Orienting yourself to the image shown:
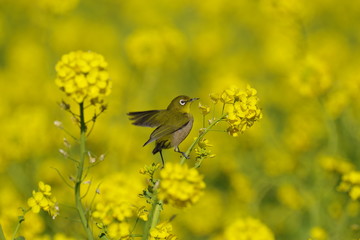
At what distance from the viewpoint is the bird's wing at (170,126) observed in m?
3.08

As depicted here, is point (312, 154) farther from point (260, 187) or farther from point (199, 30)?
point (199, 30)

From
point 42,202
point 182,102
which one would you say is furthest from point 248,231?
point 42,202

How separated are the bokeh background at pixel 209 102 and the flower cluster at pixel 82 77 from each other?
0.17 m

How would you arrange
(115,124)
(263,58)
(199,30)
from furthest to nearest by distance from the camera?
(199,30) → (263,58) → (115,124)

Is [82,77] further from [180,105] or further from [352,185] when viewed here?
[352,185]

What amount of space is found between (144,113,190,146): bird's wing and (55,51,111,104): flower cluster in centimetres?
39

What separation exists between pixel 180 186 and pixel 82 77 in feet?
1.99

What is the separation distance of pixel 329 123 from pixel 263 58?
228 inches

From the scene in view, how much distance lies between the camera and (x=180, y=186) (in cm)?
251

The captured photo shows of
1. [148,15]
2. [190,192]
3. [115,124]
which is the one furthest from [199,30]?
[190,192]

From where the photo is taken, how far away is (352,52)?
36.9ft

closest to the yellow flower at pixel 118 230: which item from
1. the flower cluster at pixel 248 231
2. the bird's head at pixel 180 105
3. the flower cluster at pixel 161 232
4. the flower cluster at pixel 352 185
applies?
the flower cluster at pixel 161 232

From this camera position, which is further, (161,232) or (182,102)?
(182,102)

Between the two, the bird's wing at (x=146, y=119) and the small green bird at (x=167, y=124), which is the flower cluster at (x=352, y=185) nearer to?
the small green bird at (x=167, y=124)
